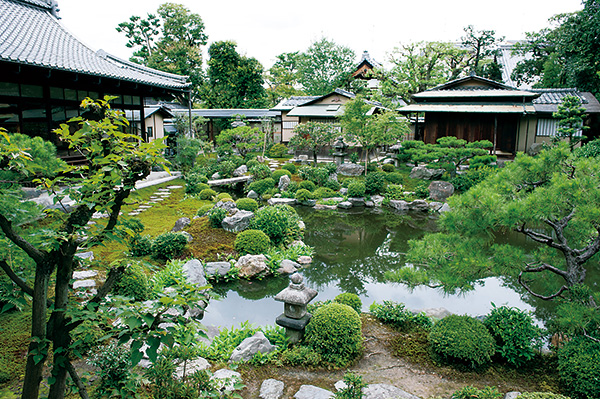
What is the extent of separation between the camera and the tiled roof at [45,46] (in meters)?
10.0

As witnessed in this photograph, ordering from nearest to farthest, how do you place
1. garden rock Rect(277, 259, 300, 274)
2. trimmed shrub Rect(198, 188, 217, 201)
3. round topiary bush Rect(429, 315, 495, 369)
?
round topiary bush Rect(429, 315, 495, 369), garden rock Rect(277, 259, 300, 274), trimmed shrub Rect(198, 188, 217, 201)

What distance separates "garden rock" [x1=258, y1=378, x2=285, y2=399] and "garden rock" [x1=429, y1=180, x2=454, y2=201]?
12886mm

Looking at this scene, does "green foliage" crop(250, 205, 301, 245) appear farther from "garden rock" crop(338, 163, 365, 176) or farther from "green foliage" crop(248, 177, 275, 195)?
"garden rock" crop(338, 163, 365, 176)

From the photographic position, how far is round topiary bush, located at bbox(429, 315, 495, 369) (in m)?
4.82

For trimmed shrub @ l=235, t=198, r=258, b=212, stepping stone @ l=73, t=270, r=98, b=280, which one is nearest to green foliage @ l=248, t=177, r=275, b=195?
trimmed shrub @ l=235, t=198, r=258, b=212

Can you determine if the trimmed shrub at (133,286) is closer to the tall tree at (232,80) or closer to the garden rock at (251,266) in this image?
the garden rock at (251,266)

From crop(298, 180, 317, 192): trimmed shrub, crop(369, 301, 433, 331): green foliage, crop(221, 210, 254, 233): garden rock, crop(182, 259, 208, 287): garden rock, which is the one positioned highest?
crop(298, 180, 317, 192): trimmed shrub

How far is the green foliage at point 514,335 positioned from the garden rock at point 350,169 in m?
14.3

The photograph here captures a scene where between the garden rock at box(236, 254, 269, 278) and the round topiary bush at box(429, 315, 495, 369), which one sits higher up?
the round topiary bush at box(429, 315, 495, 369)

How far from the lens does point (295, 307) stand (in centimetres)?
537

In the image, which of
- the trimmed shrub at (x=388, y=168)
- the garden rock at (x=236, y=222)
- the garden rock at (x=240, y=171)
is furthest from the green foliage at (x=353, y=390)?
the trimmed shrub at (x=388, y=168)

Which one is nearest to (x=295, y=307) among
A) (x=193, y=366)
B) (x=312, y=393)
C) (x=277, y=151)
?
(x=312, y=393)

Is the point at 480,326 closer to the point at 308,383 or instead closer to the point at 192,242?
the point at 308,383

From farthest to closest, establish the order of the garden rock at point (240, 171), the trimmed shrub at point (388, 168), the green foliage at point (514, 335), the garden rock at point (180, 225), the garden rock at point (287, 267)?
the trimmed shrub at point (388, 168) → the garden rock at point (240, 171) → the garden rock at point (180, 225) → the garden rock at point (287, 267) → the green foliage at point (514, 335)
